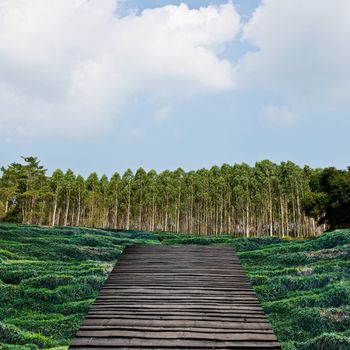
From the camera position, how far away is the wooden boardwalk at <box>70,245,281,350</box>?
32.5ft

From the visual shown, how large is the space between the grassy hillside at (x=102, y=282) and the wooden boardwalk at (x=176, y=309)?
849 millimetres

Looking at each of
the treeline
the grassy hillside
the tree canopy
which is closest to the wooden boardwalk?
the grassy hillside

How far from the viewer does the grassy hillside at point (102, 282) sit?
11.8 metres

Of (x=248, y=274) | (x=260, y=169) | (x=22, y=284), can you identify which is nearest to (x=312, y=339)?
(x=248, y=274)

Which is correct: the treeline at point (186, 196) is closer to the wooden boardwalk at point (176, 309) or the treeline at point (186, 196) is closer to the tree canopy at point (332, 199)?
the tree canopy at point (332, 199)

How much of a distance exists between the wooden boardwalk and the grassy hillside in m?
0.85

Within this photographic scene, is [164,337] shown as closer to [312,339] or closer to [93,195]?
[312,339]

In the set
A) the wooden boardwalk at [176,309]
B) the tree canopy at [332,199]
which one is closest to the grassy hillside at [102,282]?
the wooden boardwalk at [176,309]

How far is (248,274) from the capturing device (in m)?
16.8

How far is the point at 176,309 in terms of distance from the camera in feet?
39.4

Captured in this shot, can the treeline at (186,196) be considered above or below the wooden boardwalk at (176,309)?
above

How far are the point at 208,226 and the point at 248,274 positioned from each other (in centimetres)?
5172

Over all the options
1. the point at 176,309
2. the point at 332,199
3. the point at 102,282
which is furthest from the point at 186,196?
the point at 176,309

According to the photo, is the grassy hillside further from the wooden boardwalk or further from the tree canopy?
the tree canopy
